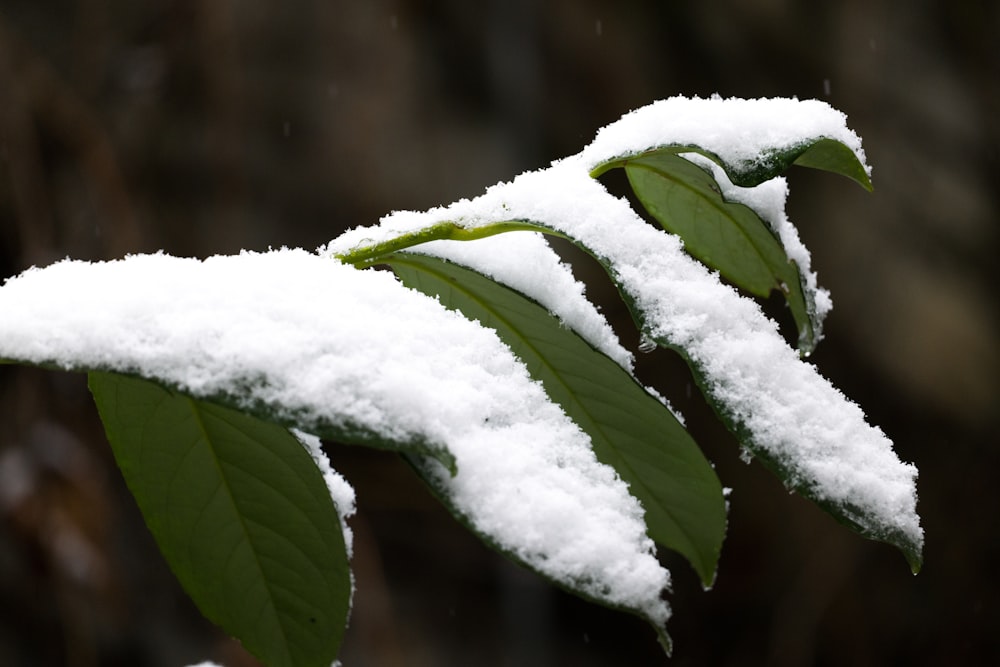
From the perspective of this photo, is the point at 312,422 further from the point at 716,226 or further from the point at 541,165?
the point at 541,165

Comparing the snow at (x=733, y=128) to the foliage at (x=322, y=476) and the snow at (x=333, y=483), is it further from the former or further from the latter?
the snow at (x=333, y=483)

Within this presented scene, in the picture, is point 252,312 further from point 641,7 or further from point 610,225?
point 641,7

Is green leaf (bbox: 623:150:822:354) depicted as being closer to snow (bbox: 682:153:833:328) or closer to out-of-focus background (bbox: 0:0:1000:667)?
snow (bbox: 682:153:833:328)

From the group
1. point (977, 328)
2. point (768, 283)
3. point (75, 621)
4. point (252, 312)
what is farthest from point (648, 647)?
point (252, 312)

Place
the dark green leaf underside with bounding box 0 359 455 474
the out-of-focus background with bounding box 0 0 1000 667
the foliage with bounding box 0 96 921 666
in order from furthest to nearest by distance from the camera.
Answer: the out-of-focus background with bounding box 0 0 1000 667 → the foliage with bounding box 0 96 921 666 → the dark green leaf underside with bounding box 0 359 455 474

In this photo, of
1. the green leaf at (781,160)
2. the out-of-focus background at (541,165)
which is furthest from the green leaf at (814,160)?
the out-of-focus background at (541,165)

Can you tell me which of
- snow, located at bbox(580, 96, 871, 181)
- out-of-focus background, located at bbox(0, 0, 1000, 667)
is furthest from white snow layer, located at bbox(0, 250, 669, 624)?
out-of-focus background, located at bbox(0, 0, 1000, 667)
